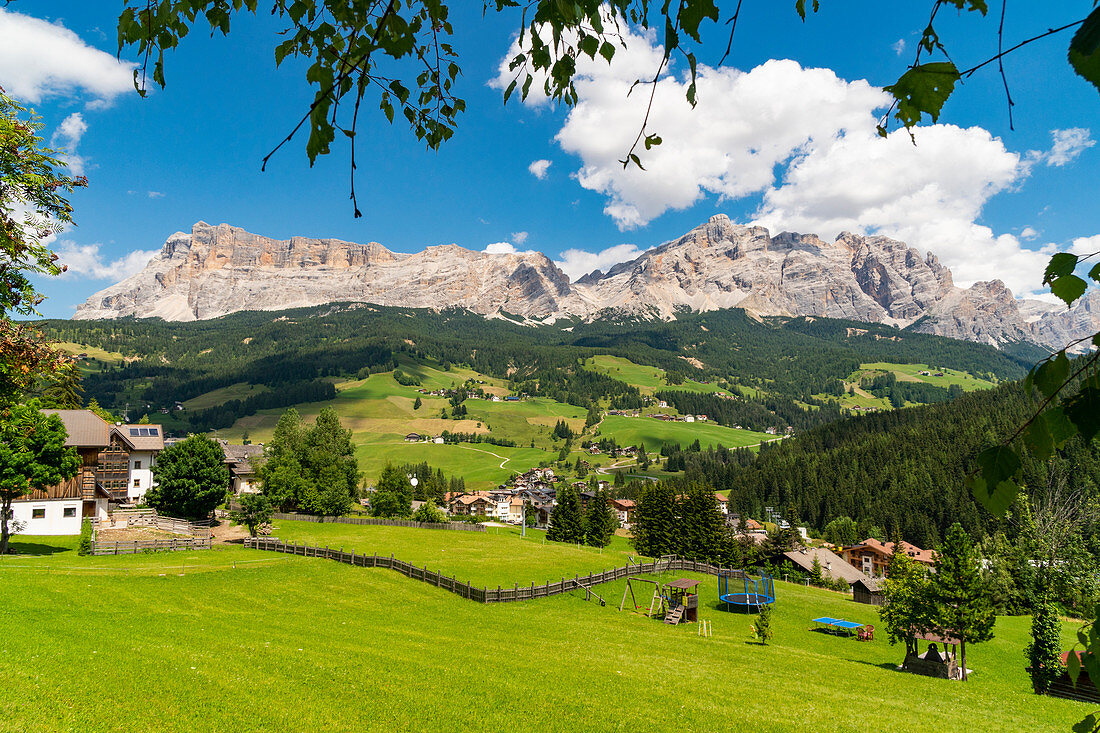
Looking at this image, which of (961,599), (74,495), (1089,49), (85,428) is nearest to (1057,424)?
→ (1089,49)

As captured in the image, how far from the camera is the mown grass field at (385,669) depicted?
1112 centimetres

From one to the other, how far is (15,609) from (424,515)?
2186 inches

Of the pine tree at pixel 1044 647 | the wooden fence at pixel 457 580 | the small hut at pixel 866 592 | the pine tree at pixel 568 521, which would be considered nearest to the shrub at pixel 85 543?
the wooden fence at pixel 457 580

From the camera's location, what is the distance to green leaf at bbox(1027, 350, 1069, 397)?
175 cm

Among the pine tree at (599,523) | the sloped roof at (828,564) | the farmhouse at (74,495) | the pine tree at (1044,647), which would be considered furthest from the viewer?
the pine tree at (599,523)

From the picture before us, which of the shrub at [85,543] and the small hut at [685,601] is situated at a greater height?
the shrub at [85,543]

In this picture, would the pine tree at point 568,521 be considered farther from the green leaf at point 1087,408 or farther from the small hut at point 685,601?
the green leaf at point 1087,408

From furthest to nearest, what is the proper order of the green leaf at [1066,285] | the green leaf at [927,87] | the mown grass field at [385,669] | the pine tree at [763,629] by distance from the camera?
the pine tree at [763,629]
the mown grass field at [385,669]
the green leaf at [927,87]
the green leaf at [1066,285]

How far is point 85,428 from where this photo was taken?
1725 inches

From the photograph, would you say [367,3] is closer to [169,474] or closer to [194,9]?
[194,9]

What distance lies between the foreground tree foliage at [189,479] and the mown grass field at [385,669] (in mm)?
17918

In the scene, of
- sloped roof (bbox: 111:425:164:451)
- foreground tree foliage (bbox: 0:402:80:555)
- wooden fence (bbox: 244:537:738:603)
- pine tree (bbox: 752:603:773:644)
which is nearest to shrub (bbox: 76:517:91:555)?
foreground tree foliage (bbox: 0:402:80:555)

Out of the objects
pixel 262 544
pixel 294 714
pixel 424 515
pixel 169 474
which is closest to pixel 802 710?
pixel 294 714

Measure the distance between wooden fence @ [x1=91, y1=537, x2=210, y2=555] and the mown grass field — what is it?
2.73 m
